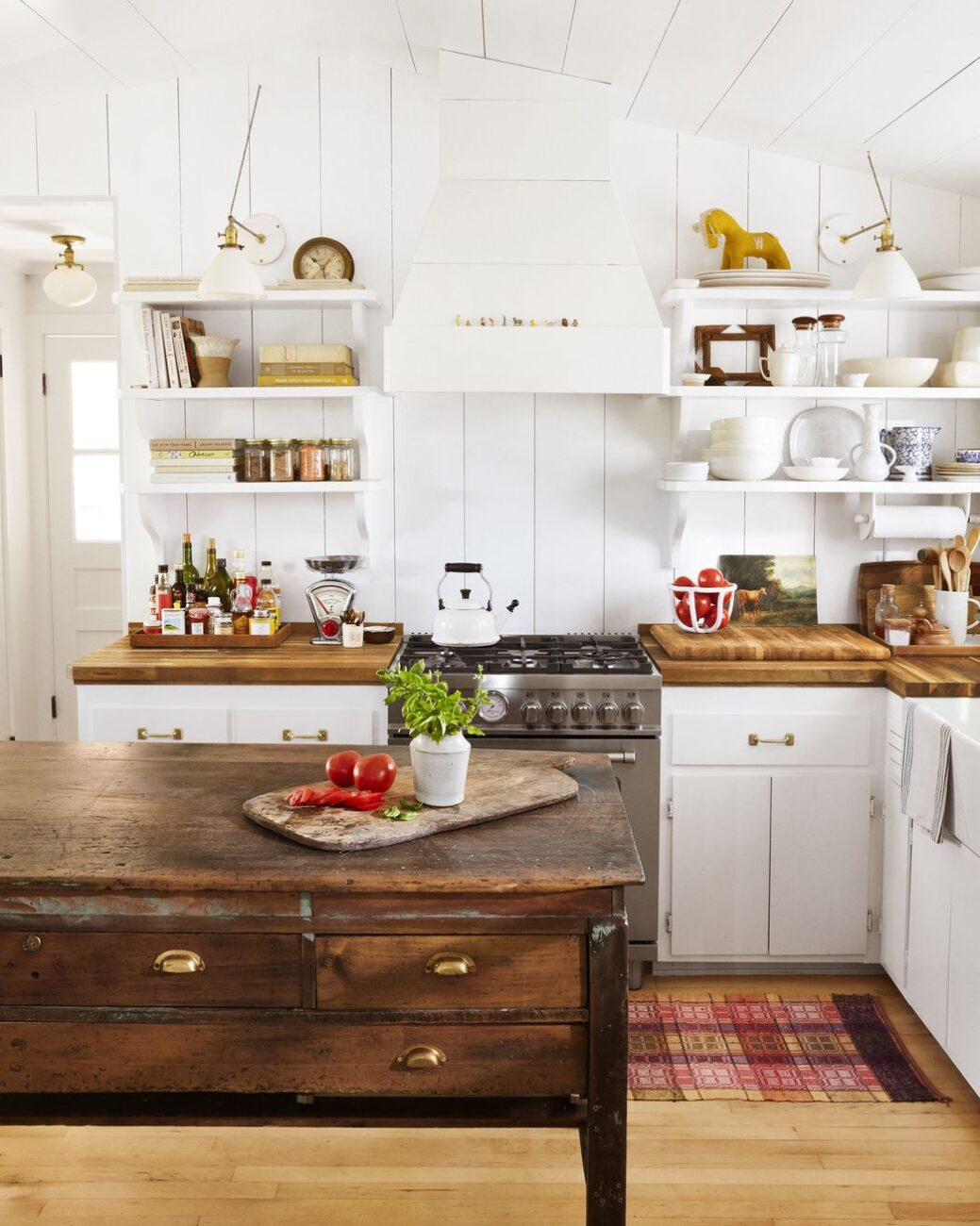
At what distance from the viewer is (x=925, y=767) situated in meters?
3.21

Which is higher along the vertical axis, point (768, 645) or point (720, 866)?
point (768, 645)

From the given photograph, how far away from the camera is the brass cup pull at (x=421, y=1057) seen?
2053 mm

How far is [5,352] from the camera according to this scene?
567 centimetres

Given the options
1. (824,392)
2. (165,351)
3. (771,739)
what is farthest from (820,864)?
(165,351)

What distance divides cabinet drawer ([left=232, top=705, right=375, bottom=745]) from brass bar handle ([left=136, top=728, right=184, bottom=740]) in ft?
0.59

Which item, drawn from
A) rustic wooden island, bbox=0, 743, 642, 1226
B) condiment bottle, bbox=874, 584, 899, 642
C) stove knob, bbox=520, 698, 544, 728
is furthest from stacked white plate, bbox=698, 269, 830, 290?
rustic wooden island, bbox=0, 743, 642, 1226

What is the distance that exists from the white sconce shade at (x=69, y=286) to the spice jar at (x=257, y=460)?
1352mm

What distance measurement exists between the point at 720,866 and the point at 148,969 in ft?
7.13

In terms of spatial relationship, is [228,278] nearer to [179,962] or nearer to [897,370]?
[179,962]

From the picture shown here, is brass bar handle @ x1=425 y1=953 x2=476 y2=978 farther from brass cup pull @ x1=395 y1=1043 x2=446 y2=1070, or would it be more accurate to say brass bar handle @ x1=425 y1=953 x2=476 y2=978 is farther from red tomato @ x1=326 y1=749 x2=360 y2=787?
red tomato @ x1=326 y1=749 x2=360 y2=787

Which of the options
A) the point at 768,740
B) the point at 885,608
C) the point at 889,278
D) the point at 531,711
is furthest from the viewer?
the point at 885,608

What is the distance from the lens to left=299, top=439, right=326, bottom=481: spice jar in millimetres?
4090

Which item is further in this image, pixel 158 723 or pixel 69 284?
pixel 69 284

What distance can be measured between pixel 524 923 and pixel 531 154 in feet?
9.00
